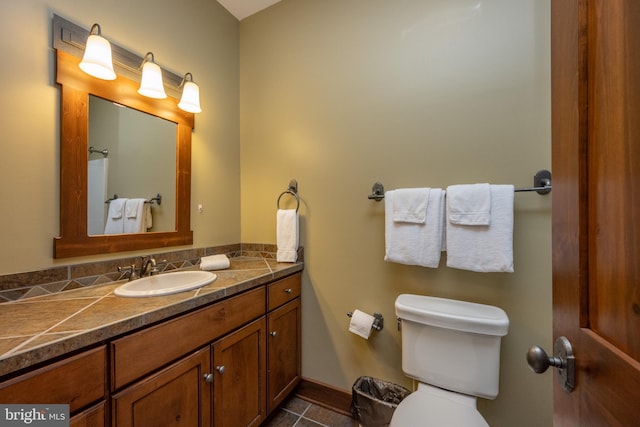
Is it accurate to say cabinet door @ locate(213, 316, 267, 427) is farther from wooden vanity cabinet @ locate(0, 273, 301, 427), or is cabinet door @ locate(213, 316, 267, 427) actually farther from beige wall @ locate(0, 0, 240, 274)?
beige wall @ locate(0, 0, 240, 274)

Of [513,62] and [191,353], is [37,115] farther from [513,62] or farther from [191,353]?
[513,62]

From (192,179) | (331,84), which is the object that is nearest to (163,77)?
(192,179)

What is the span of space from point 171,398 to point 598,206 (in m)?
1.34

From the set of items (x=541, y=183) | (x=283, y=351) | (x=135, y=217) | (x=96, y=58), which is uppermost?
(x=96, y=58)

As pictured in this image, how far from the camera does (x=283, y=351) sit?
5.21 ft

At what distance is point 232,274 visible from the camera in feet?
4.68

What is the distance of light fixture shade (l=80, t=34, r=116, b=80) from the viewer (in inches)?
43.9

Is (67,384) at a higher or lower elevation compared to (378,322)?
higher

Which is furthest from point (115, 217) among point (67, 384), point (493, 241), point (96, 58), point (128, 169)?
point (493, 241)

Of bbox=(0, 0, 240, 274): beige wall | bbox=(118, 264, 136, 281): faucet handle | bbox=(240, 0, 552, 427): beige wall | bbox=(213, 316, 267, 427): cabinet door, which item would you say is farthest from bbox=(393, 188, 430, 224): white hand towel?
bbox=(118, 264, 136, 281): faucet handle

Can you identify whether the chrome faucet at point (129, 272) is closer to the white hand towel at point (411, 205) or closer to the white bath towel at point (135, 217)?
the white bath towel at point (135, 217)

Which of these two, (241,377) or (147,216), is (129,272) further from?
(241,377)

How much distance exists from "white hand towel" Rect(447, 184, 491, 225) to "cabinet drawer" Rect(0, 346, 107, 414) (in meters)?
1.43

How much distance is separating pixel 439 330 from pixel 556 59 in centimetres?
106
